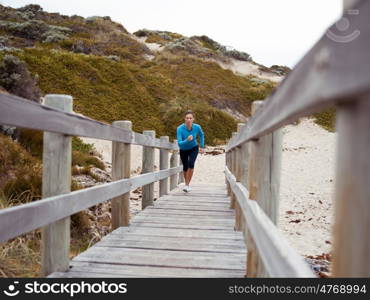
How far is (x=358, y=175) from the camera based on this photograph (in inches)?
32.6

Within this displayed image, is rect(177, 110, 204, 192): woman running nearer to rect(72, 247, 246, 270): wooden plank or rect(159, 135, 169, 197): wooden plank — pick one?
rect(159, 135, 169, 197): wooden plank

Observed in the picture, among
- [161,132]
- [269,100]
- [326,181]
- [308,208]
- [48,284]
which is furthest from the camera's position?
[161,132]

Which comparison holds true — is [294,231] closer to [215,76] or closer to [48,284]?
[48,284]

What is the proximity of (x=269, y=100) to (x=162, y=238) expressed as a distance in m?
2.62

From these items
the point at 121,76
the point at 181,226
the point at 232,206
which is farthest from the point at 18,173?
the point at 121,76

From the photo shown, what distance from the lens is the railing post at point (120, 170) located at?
4.18m

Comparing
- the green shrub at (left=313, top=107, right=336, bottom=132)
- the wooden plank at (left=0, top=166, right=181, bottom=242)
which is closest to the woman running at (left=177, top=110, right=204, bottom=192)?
the wooden plank at (left=0, top=166, right=181, bottom=242)

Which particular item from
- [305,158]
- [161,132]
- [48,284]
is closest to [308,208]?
[48,284]

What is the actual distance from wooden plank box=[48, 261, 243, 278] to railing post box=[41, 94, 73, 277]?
4.3 inches

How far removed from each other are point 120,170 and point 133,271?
148 centimetres

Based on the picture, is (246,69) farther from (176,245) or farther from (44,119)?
(44,119)

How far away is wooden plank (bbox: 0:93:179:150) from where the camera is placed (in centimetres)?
193

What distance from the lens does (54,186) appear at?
266cm

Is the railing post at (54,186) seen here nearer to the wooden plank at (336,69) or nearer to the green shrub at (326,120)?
the wooden plank at (336,69)
